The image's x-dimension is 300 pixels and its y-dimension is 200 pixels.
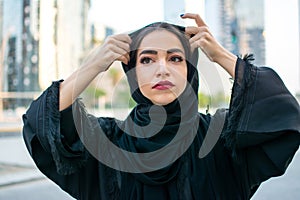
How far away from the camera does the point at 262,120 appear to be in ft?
2.16

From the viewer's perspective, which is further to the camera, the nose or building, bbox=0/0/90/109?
building, bbox=0/0/90/109

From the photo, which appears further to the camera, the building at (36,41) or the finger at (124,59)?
the building at (36,41)

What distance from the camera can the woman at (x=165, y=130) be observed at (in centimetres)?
67

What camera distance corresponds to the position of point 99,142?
754 millimetres

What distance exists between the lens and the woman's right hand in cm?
68

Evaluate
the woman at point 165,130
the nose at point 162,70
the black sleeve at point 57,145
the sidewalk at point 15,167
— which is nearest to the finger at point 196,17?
the woman at point 165,130

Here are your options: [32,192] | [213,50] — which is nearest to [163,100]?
[213,50]

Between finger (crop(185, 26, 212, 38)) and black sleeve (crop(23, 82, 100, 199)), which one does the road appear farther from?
finger (crop(185, 26, 212, 38))

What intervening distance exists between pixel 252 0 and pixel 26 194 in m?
10.5

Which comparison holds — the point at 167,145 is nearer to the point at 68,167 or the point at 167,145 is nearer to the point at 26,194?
the point at 68,167

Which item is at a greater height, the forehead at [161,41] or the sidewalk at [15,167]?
the forehead at [161,41]

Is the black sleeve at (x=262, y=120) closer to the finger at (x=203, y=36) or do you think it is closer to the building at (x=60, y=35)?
the finger at (x=203, y=36)

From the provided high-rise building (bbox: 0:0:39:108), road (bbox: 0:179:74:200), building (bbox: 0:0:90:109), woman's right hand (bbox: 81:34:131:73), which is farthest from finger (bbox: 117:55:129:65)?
high-rise building (bbox: 0:0:39:108)

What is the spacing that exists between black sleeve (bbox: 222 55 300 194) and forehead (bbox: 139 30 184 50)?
137 millimetres
